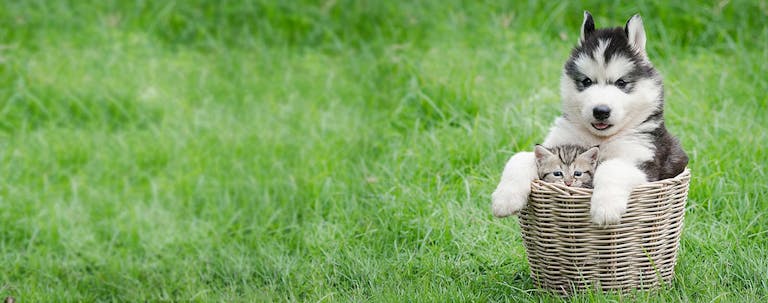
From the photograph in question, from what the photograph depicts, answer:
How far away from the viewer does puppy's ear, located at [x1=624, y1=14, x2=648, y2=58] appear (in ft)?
13.4

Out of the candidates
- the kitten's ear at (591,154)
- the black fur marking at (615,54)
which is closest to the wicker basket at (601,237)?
the kitten's ear at (591,154)

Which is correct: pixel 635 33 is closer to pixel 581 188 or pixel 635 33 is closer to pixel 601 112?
pixel 601 112

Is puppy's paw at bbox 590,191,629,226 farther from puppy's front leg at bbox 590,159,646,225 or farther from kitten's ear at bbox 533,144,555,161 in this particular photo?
kitten's ear at bbox 533,144,555,161

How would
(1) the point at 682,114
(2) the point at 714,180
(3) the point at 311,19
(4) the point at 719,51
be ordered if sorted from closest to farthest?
1. (2) the point at 714,180
2. (1) the point at 682,114
3. (4) the point at 719,51
4. (3) the point at 311,19

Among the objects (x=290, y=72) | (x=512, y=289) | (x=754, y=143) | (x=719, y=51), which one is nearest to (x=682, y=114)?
(x=754, y=143)

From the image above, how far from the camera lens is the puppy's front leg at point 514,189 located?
3961 millimetres

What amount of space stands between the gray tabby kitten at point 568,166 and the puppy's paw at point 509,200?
167 mm

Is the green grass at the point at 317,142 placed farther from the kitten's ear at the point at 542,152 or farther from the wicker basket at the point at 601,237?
the kitten's ear at the point at 542,152

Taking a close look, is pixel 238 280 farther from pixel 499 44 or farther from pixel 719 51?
pixel 719 51

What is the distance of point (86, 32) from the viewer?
829 centimetres

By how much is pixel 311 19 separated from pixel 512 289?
4.64m

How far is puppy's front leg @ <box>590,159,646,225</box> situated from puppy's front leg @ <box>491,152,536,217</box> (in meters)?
0.29

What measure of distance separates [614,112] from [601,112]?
53 millimetres

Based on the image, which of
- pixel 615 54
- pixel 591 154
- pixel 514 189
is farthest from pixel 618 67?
pixel 514 189
